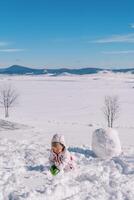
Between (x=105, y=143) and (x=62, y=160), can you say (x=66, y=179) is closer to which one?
(x=62, y=160)

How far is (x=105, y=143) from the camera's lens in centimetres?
1364

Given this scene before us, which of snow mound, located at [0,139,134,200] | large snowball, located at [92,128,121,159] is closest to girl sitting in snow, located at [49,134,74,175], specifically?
snow mound, located at [0,139,134,200]

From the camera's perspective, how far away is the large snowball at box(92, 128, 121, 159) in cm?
1334

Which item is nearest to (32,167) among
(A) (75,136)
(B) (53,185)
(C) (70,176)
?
(C) (70,176)

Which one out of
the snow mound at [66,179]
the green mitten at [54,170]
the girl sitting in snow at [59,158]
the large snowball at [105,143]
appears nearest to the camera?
the snow mound at [66,179]

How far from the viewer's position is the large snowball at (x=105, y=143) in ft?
43.8

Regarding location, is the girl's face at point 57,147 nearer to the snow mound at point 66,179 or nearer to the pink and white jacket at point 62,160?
the pink and white jacket at point 62,160

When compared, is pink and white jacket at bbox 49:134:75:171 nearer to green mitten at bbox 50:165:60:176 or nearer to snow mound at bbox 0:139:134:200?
green mitten at bbox 50:165:60:176

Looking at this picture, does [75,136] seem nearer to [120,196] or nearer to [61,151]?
[61,151]

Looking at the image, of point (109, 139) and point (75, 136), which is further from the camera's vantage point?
point (75, 136)

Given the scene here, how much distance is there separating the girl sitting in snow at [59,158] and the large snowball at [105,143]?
2372 mm

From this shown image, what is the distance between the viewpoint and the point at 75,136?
2580cm

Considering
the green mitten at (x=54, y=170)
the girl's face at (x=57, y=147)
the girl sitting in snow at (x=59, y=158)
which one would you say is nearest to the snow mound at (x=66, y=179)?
the green mitten at (x=54, y=170)

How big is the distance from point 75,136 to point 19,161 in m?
13.5
